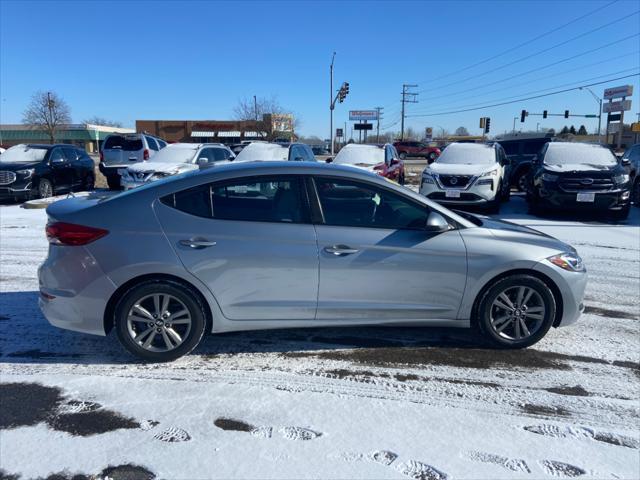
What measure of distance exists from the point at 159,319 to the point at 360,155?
40.0ft

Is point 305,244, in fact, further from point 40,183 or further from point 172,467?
point 40,183

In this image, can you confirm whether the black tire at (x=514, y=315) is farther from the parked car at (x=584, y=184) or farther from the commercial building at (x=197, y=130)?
the commercial building at (x=197, y=130)

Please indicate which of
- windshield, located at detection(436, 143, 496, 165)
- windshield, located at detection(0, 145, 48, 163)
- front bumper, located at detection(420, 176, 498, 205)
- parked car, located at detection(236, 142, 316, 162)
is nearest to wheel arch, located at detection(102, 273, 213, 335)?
front bumper, located at detection(420, 176, 498, 205)

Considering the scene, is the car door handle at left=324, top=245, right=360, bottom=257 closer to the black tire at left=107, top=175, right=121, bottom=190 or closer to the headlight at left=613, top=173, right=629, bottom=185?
the headlight at left=613, top=173, right=629, bottom=185

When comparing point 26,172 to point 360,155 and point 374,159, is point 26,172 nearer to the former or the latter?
point 360,155

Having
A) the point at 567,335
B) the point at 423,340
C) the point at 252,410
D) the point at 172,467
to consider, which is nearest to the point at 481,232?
the point at 423,340

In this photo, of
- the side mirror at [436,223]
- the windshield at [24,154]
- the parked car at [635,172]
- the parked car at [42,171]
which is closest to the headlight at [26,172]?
the parked car at [42,171]

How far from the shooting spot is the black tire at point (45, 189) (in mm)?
14172

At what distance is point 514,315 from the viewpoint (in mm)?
4059

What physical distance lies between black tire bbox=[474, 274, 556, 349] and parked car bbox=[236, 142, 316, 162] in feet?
36.6

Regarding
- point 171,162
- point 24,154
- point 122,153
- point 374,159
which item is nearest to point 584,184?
point 374,159

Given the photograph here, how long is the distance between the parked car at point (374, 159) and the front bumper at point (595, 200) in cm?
495

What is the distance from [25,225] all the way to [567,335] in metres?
10.4

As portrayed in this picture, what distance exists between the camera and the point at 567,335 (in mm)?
4520
